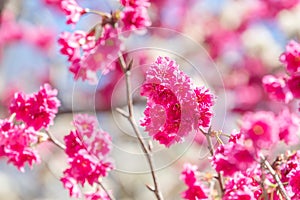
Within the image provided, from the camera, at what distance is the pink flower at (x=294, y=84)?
1829 mm

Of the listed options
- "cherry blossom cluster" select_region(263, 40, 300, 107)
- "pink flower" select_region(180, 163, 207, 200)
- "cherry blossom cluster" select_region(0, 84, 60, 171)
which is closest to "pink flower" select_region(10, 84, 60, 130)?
"cherry blossom cluster" select_region(0, 84, 60, 171)

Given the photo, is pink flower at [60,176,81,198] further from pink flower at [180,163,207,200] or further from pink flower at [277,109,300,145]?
pink flower at [277,109,300,145]

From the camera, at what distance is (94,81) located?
6.51ft

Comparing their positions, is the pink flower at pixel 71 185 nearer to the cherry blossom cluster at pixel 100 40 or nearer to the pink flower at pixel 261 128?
the cherry blossom cluster at pixel 100 40

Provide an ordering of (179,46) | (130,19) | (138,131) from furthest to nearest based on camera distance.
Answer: (179,46) < (130,19) < (138,131)

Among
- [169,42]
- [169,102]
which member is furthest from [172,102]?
[169,42]

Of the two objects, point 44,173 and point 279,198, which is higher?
point 44,173

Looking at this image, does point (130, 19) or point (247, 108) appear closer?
point (130, 19)

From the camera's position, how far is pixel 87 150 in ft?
6.36

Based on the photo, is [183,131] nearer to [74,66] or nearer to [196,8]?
[74,66]

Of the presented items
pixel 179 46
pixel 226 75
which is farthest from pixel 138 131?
pixel 226 75

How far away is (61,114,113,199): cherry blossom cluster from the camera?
6.23 ft

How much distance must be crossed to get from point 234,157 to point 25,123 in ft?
2.65

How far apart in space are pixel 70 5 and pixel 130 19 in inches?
9.1
